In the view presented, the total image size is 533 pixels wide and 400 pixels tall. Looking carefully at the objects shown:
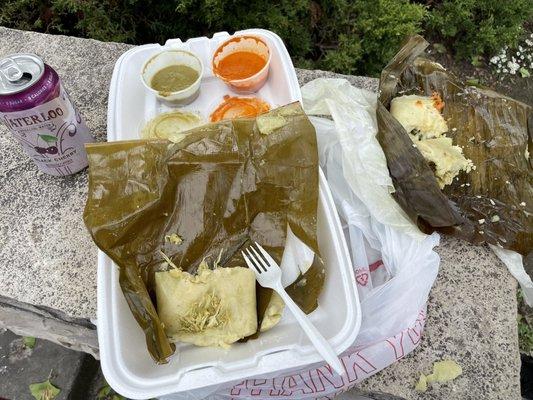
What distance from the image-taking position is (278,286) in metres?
1.40

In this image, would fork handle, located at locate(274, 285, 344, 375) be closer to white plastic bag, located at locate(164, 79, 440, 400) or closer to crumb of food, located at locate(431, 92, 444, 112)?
white plastic bag, located at locate(164, 79, 440, 400)

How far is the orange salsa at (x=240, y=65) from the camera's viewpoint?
6.32 ft

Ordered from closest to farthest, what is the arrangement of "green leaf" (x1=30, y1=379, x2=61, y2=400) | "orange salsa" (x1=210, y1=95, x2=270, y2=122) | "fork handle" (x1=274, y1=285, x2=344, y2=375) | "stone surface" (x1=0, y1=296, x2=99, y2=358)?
"fork handle" (x1=274, y1=285, x2=344, y2=375)
"stone surface" (x1=0, y1=296, x2=99, y2=358)
"orange salsa" (x1=210, y1=95, x2=270, y2=122)
"green leaf" (x1=30, y1=379, x2=61, y2=400)

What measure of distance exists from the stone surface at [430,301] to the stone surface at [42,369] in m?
0.61

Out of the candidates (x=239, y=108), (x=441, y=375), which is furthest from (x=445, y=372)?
(x=239, y=108)

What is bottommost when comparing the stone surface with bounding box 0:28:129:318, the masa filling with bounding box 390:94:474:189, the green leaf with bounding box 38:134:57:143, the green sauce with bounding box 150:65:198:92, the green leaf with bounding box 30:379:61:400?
the green leaf with bounding box 30:379:61:400

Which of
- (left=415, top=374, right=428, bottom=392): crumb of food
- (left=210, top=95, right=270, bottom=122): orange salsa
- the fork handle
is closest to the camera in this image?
the fork handle

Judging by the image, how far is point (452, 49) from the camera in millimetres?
3199

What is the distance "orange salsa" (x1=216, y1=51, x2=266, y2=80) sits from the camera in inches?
75.8

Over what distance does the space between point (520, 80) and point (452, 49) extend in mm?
479

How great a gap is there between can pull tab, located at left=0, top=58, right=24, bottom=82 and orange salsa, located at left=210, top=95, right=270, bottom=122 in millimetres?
721

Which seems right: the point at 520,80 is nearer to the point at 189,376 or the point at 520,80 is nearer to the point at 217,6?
the point at 217,6

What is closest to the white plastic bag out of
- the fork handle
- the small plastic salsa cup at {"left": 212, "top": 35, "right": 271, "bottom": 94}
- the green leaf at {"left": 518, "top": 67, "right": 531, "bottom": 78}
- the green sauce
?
the fork handle

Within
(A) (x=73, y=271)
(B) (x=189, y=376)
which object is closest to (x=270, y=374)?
(B) (x=189, y=376)
